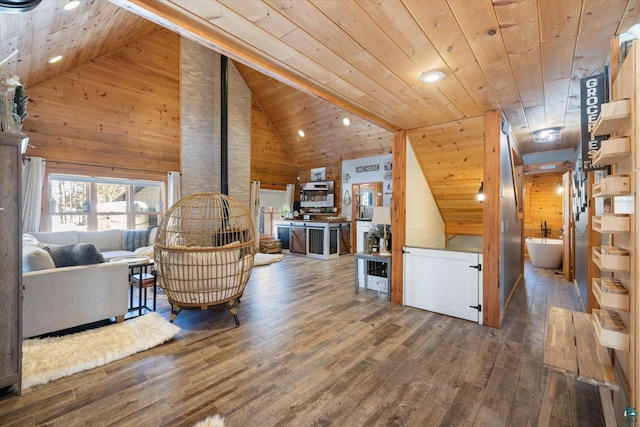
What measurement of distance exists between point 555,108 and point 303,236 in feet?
19.3

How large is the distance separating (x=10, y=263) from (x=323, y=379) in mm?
2334

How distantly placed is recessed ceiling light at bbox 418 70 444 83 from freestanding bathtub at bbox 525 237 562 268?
577 centimetres

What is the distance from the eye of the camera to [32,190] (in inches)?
183

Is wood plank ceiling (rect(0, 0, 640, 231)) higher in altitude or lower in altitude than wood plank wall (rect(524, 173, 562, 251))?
higher

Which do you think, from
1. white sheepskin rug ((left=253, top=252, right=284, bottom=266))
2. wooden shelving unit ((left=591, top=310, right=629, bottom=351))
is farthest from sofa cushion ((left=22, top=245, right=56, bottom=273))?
wooden shelving unit ((left=591, top=310, right=629, bottom=351))

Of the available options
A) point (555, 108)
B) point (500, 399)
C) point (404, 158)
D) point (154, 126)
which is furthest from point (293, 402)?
point (154, 126)

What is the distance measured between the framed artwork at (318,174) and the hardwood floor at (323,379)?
5.77 metres

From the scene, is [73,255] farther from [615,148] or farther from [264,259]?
[615,148]

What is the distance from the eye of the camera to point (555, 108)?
300cm

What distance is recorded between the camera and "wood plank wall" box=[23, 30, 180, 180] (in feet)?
16.1

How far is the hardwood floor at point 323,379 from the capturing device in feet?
5.78

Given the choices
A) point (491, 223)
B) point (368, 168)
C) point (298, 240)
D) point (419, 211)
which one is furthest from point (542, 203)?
point (298, 240)

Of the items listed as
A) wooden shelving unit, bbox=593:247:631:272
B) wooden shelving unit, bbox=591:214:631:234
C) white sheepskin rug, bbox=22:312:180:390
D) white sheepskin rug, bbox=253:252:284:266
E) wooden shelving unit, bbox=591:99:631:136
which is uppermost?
wooden shelving unit, bbox=591:99:631:136

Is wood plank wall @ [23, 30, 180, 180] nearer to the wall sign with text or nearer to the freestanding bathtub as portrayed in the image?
the wall sign with text
